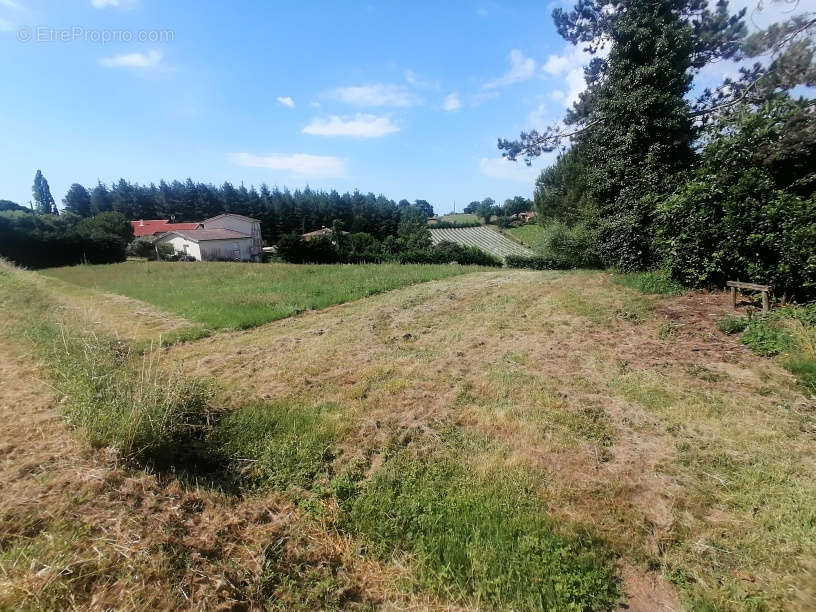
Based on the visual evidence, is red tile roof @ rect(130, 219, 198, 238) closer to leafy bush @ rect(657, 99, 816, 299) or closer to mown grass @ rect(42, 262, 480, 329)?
mown grass @ rect(42, 262, 480, 329)

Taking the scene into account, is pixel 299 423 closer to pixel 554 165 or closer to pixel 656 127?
pixel 656 127

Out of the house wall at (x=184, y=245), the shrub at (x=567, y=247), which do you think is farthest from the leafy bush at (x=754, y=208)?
the house wall at (x=184, y=245)

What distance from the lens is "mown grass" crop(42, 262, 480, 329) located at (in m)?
9.78

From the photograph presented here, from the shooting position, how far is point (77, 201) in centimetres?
7006

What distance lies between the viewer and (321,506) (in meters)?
2.89

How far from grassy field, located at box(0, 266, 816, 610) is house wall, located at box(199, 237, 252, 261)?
3940cm

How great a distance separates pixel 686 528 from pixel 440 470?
1810 millimetres

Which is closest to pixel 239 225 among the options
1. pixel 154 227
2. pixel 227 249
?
pixel 227 249

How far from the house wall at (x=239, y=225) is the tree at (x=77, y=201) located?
128 ft

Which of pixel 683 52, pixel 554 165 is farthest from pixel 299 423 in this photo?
pixel 554 165

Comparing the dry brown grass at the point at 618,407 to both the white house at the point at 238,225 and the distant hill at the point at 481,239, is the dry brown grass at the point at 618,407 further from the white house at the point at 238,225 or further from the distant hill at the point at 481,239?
the white house at the point at 238,225

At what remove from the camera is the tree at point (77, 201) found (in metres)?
69.9

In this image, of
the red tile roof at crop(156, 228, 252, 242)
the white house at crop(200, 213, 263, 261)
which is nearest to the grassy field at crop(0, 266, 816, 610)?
the red tile roof at crop(156, 228, 252, 242)

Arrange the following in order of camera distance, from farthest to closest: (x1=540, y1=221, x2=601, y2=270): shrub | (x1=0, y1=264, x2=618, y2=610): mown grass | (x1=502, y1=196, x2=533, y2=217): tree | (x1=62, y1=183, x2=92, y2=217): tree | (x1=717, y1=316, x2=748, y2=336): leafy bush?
(x1=502, y1=196, x2=533, y2=217): tree → (x1=62, y1=183, x2=92, y2=217): tree → (x1=540, y1=221, x2=601, y2=270): shrub → (x1=717, y1=316, x2=748, y2=336): leafy bush → (x1=0, y1=264, x2=618, y2=610): mown grass
